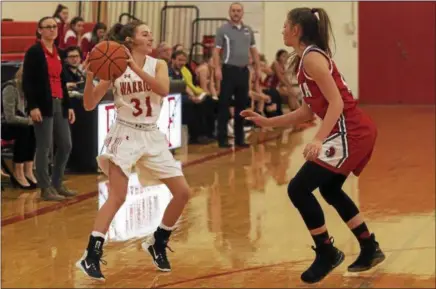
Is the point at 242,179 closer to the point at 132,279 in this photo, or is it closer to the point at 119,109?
the point at 132,279

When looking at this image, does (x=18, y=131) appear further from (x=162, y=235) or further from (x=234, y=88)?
(x=162, y=235)

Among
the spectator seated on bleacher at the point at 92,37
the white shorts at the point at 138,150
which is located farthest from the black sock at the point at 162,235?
the spectator seated on bleacher at the point at 92,37

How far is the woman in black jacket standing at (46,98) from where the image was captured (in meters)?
9.04

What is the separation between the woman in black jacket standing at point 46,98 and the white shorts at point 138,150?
312 centimetres

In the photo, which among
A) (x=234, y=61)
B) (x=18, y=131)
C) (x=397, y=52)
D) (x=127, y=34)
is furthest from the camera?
(x=397, y=52)

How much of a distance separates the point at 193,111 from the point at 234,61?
1.59 metres

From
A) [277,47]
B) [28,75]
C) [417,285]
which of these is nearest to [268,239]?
[417,285]

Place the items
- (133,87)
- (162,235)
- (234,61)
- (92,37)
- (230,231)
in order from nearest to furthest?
(133,87), (162,235), (230,231), (234,61), (92,37)

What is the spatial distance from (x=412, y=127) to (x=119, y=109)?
41.9 feet

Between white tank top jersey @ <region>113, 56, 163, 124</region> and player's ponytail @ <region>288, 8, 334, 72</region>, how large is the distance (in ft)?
4.38

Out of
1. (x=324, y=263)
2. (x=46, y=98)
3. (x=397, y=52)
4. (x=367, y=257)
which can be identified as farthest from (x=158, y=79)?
(x=397, y=52)

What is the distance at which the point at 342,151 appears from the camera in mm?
4949

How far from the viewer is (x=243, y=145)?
14.9 meters

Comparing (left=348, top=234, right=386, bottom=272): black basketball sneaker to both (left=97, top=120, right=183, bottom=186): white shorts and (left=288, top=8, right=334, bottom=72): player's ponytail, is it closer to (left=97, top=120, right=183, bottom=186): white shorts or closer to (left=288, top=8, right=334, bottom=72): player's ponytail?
(left=288, top=8, right=334, bottom=72): player's ponytail
